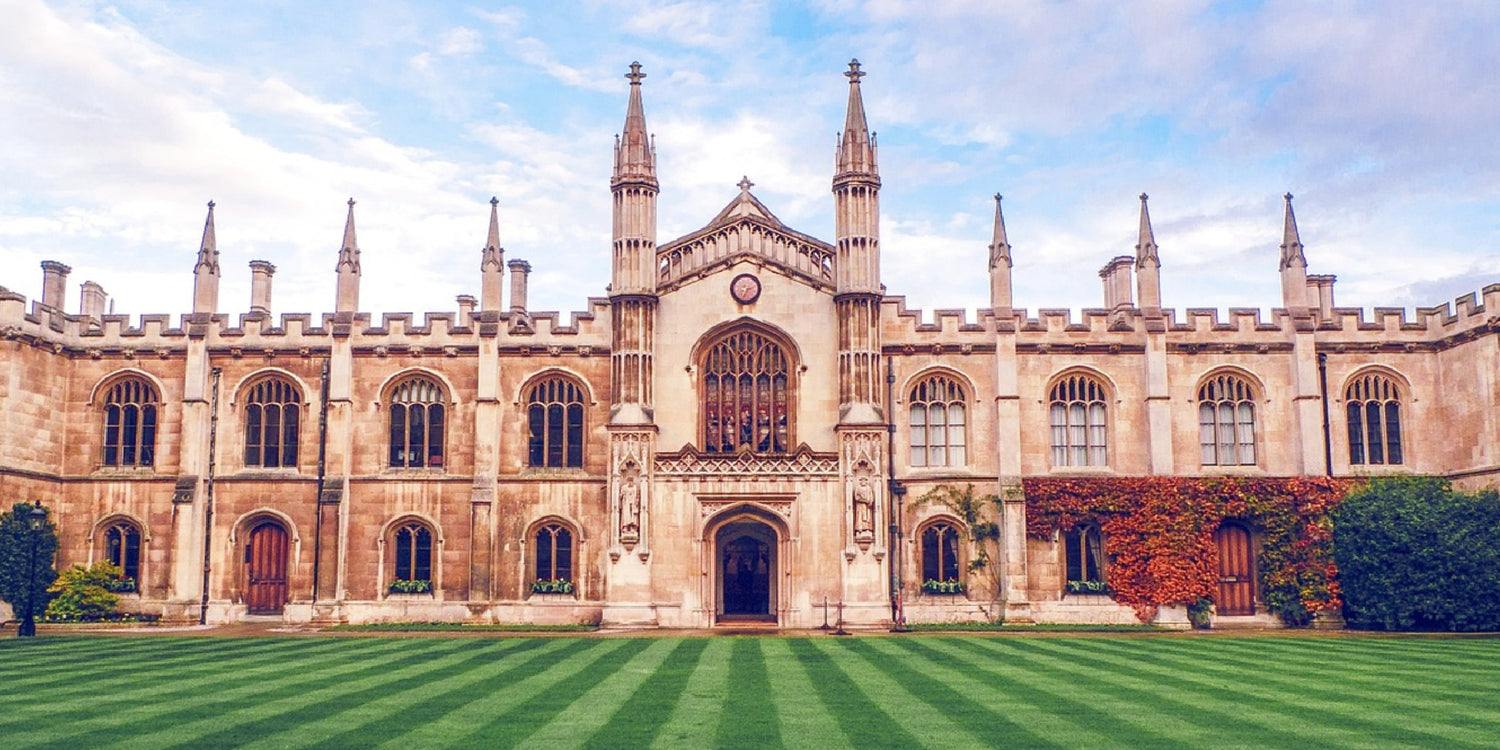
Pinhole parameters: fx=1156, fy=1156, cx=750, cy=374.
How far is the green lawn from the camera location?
13359 mm

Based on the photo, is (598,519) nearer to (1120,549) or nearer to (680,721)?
(1120,549)

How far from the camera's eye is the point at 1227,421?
35.7m

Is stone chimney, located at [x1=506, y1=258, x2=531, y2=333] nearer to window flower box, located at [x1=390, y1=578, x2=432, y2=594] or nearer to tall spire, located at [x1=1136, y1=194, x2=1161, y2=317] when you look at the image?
window flower box, located at [x1=390, y1=578, x2=432, y2=594]

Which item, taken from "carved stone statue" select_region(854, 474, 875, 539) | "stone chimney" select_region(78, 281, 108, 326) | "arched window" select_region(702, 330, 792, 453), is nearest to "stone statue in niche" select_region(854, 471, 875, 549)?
"carved stone statue" select_region(854, 474, 875, 539)

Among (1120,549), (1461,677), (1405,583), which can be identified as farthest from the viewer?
(1120,549)

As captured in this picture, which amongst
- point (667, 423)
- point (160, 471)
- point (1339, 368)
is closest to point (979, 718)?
point (667, 423)

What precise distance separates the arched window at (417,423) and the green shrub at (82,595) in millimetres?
8985

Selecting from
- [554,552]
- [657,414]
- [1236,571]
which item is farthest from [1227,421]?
[554,552]

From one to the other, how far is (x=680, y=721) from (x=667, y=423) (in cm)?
2031

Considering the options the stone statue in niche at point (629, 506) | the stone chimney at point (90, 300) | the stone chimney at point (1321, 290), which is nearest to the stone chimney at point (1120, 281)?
the stone chimney at point (1321, 290)

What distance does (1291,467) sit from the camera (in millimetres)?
35062

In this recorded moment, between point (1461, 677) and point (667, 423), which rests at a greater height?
point (667, 423)

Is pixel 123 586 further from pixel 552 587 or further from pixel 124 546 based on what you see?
pixel 552 587

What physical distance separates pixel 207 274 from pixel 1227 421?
32416 millimetres
